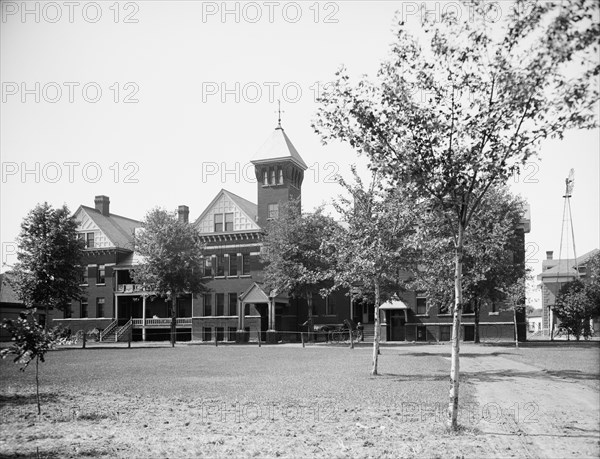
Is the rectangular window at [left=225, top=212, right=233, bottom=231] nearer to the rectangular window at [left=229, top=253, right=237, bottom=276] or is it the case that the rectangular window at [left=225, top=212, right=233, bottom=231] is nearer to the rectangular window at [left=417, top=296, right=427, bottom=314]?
the rectangular window at [left=229, top=253, right=237, bottom=276]

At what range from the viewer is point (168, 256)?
158 feet

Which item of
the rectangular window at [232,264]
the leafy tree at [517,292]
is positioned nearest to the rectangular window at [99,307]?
the rectangular window at [232,264]

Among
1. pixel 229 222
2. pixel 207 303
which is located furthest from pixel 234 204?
pixel 207 303

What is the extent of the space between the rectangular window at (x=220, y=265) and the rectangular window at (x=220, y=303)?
2180mm

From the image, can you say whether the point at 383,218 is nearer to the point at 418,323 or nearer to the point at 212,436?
the point at 212,436

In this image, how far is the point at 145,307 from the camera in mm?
61281

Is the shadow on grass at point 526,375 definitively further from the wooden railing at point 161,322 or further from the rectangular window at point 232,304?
the wooden railing at point 161,322

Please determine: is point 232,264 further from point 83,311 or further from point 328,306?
point 83,311

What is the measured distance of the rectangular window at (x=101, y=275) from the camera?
2510 inches

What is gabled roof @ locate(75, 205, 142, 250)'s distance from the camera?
210 feet

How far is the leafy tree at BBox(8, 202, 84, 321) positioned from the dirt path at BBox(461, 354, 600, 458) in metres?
36.0

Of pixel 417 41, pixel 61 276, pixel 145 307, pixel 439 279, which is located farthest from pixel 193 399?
pixel 145 307

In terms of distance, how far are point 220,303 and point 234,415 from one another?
46933 millimetres

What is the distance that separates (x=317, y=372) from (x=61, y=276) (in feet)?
105
